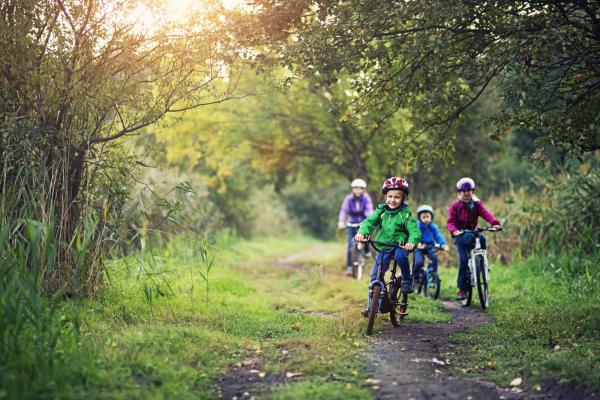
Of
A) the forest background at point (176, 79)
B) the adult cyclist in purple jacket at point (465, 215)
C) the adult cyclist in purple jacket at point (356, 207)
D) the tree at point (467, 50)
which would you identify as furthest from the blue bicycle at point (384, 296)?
the adult cyclist in purple jacket at point (356, 207)

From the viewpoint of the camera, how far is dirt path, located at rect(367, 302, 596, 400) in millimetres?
5559

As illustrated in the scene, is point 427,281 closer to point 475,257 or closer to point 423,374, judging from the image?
point 475,257

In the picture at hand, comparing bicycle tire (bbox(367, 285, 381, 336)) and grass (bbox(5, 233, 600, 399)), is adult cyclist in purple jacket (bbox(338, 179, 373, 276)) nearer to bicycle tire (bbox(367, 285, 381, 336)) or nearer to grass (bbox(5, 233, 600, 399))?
grass (bbox(5, 233, 600, 399))

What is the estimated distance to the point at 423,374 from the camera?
614cm

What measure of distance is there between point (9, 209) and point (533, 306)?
757 cm

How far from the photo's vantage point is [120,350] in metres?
5.91

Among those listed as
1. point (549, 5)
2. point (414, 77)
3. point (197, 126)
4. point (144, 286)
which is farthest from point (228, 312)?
point (197, 126)

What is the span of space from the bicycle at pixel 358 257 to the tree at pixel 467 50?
5210 mm

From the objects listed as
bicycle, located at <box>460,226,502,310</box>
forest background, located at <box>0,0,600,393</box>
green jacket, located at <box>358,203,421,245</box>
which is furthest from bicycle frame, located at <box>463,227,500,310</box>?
green jacket, located at <box>358,203,421,245</box>

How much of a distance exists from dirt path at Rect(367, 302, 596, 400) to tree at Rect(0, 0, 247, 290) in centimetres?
416

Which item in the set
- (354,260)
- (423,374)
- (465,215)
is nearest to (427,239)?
(465,215)

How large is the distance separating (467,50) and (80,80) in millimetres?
5128

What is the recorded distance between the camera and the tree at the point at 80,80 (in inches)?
305

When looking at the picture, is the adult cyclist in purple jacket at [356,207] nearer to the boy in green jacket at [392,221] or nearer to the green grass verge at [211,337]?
the green grass verge at [211,337]
